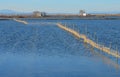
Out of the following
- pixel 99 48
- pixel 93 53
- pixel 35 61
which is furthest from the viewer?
pixel 99 48

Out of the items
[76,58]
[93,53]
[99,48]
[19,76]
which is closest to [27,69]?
[19,76]

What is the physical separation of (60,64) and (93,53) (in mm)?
4075

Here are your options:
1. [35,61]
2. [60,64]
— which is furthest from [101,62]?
[35,61]

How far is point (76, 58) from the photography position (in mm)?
18438

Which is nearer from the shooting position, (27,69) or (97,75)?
(97,75)

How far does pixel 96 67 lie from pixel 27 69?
263cm

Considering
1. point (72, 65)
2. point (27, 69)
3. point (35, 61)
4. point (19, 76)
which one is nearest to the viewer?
point (19, 76)

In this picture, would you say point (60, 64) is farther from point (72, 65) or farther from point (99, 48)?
point (99, 48)

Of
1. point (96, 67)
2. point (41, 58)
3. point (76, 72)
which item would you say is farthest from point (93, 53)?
point (76, 72)

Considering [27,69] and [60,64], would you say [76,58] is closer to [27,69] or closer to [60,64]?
[60,64]

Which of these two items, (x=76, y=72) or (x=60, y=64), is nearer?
(x=76, y=72)

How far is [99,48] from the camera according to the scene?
21.5m

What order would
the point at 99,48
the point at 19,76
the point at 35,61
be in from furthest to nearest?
the point at 99,48, the point at 35,61, the point at 19,76

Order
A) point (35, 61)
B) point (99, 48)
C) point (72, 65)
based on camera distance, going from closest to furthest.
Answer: point (72, 65) → point (35, 61) → point (99, 48)
